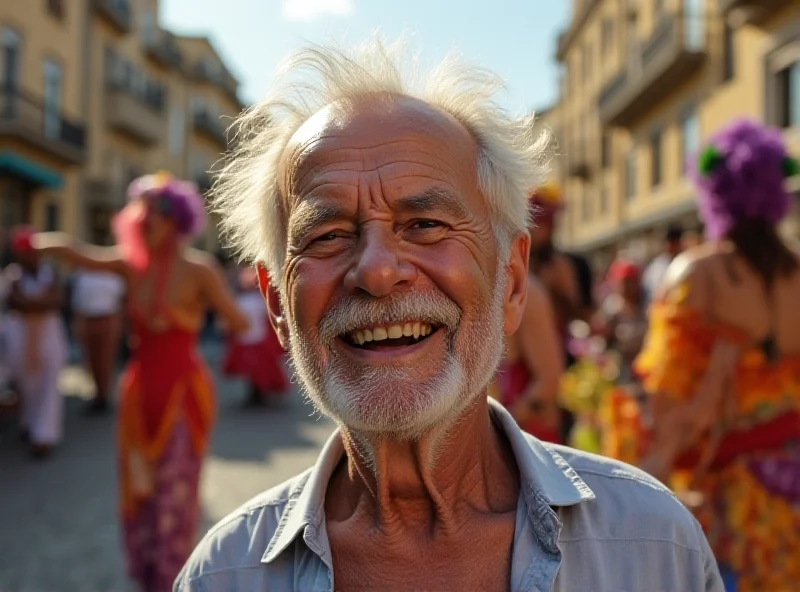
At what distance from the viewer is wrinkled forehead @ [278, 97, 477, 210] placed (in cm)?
154

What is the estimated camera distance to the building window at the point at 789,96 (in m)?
14.5

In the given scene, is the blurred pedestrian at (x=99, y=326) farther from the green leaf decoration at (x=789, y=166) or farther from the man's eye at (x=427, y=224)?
the man's eye at (x=427, y=224)

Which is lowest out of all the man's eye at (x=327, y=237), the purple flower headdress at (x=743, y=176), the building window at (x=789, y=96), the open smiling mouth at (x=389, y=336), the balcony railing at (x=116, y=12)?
the open smiling mouth at (x=389, y=336)

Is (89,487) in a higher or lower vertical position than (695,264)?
lower

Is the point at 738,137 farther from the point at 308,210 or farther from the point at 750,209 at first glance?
the point at 308,210

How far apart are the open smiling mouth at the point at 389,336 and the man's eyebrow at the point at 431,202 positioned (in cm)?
21

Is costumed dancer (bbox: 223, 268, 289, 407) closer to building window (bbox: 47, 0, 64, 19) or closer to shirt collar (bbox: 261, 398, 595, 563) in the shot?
shirt collar (bbox: 261, 398, 595, 563)

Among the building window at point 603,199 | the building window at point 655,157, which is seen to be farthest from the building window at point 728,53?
the building window at point 603,199

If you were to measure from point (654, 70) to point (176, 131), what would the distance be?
22401 mm

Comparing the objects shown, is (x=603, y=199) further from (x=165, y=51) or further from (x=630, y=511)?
(x=630, y=511)

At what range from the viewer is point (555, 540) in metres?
1.43

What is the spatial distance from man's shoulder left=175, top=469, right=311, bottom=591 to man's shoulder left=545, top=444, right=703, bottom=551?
54 cm

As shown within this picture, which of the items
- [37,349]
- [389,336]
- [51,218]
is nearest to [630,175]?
[51,218]

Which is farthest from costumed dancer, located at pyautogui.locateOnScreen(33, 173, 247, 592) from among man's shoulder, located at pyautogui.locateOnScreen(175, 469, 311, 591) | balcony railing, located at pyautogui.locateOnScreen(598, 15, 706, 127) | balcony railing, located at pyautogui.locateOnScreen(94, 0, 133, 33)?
balcony railing, located at pyautogui.locateOnScreen(94, 0, 133, 33)
